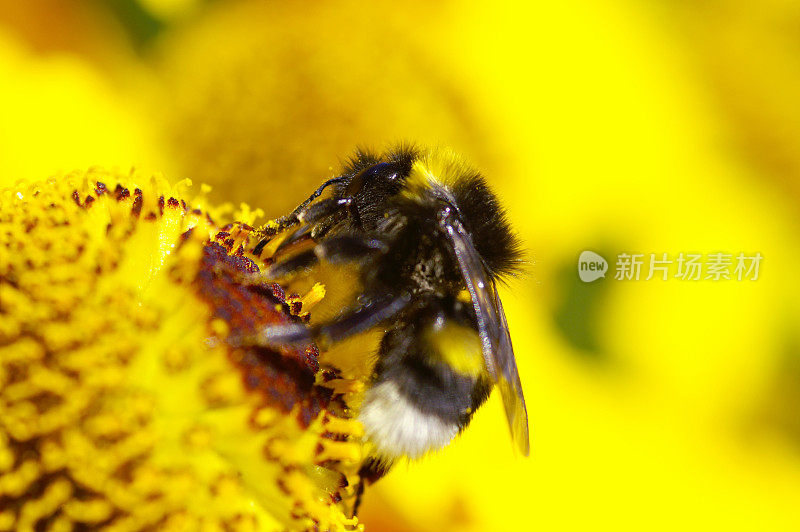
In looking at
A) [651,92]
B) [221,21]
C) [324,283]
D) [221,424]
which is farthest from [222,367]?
[651,92]

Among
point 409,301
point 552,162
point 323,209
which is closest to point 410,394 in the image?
point 409,301

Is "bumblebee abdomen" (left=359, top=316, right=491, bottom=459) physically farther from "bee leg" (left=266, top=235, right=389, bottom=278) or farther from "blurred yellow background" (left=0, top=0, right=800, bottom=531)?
Answer: "blurred yellow background" (left=0, top=0, right=800, bottom=531)

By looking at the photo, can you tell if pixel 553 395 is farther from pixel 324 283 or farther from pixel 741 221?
pixel 324 283

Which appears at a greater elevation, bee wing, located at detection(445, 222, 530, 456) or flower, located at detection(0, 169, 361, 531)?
bee wing, located at detection(445, 222, 530, 456)

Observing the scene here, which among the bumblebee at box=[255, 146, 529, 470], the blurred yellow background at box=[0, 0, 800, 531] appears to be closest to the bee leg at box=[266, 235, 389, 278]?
the bumblebee at box=[255, 146, 529, 470]

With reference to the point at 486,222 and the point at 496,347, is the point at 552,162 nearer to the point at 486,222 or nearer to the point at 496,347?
the point at 486,222
